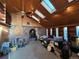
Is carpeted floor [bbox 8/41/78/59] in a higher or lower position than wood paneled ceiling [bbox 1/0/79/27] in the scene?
lower

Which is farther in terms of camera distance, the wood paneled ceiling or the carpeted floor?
the carpeted floor

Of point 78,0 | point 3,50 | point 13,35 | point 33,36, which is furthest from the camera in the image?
point 33,36

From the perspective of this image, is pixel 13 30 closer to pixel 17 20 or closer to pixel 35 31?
pixel 17 20

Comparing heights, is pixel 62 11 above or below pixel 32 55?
above

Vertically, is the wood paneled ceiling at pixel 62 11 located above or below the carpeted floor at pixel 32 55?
above

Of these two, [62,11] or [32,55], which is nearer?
[62,11]

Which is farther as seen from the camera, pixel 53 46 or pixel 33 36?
pixel 33 36

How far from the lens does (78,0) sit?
4.14 metres

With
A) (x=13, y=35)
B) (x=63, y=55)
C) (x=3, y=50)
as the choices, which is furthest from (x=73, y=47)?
(x=13, y=35)

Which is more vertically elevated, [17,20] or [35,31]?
[17,20]

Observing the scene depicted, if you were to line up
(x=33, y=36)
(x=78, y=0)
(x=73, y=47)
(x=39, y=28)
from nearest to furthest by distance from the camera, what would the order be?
(x=78, y=0) → (x=73, y=47) → (x=39, y=28) → (x=33, y=36)

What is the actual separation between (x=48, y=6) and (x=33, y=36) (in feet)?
35.9

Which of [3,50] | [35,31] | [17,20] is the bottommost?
[3,50]

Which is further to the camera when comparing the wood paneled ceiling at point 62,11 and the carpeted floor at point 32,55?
the carpeted floor at point 32,55
